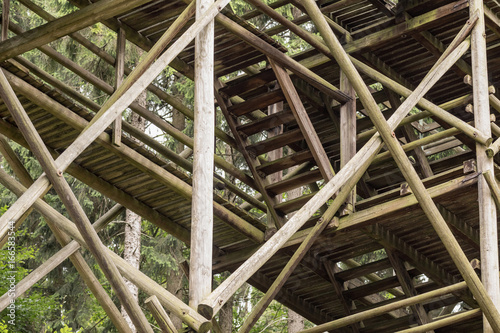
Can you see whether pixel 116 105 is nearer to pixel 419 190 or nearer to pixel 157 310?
pixel 157 310

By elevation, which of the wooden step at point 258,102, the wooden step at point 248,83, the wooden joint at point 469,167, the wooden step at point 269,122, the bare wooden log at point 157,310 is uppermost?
the wooden step at point 248,83

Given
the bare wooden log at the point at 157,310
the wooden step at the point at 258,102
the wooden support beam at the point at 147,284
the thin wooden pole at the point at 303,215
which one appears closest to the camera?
the bare wooden log at the point at 157,310

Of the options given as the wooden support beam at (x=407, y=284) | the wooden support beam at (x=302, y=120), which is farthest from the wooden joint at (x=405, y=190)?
the wooden support beam at (x=407, y=284)

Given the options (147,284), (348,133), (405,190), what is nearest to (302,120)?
(348,133)

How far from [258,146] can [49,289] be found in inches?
397

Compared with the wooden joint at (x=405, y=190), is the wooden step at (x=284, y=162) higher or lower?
higher

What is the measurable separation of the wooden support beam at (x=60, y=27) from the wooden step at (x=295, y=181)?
3016mm

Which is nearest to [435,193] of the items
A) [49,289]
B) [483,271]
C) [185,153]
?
[483,271]

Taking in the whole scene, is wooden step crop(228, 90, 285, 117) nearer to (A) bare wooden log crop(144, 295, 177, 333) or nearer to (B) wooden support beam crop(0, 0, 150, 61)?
(B) wooden support beam crop(0, 0, 150, 61)

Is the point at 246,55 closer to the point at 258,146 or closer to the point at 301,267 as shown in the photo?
the point at 258,146

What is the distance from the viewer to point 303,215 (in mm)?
6875

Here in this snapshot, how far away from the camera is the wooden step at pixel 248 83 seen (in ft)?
30.4

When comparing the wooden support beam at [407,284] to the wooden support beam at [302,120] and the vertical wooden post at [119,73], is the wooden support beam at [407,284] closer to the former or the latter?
the wooden support beam at [302,120]

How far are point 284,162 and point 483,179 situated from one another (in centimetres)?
245
